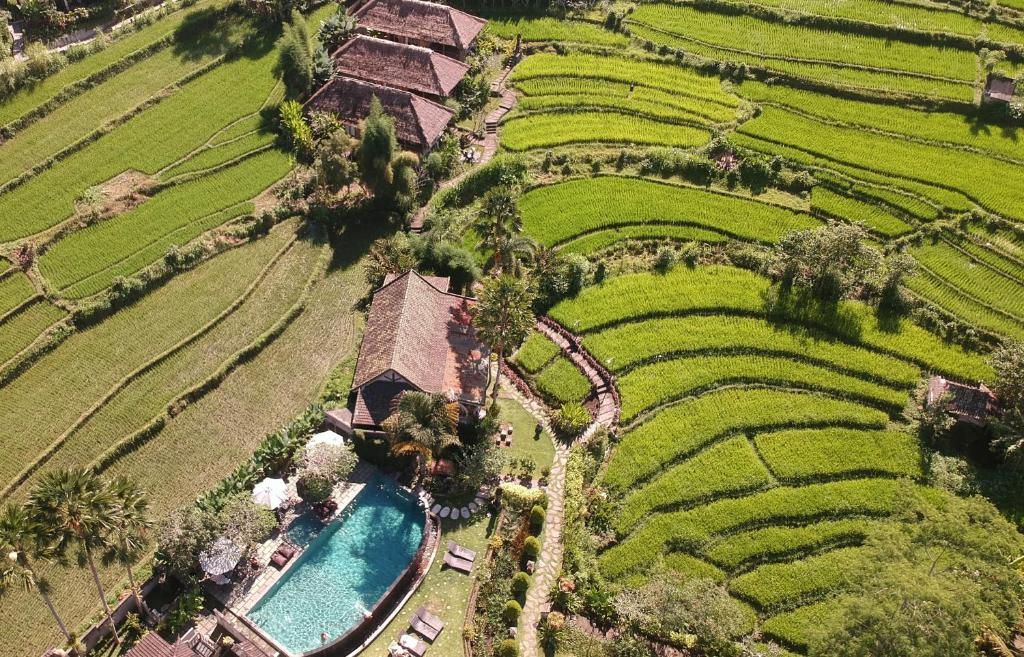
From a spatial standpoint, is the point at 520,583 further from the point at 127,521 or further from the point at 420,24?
the point at 420,24

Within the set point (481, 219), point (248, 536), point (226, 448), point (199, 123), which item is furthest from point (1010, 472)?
point (199, 123)

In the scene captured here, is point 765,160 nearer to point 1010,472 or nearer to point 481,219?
point 481,219

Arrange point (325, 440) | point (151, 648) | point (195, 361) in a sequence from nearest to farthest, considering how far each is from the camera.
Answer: point (151, 648)
point (325, 440)
point (195, 361)

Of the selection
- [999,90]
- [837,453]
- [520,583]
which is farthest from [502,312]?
[999,90]

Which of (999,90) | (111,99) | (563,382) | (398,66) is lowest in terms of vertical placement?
(563,382)

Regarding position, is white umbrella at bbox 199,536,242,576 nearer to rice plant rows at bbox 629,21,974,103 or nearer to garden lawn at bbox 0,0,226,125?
garden lawn at bbox 0,0,226,125

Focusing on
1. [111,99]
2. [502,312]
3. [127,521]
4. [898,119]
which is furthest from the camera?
[898,119]

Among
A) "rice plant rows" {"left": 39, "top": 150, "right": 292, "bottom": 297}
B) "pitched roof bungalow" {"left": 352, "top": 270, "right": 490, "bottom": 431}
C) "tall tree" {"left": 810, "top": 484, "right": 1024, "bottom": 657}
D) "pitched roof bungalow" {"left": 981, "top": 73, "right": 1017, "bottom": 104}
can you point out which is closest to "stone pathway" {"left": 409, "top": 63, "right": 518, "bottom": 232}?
"pitched roof bungalow" {"left": 352, "top": 270, "right": 490, "bottom": 431}
